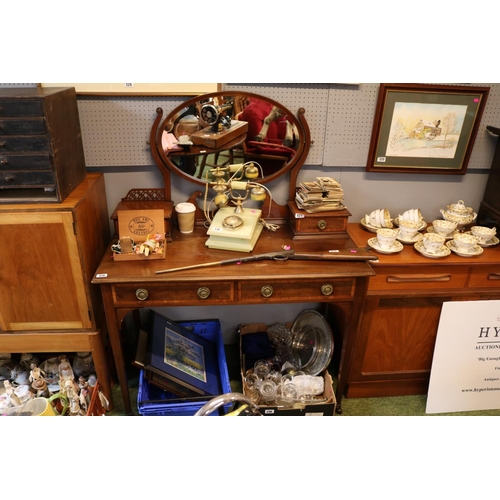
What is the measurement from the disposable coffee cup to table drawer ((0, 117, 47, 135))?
0.71 metres

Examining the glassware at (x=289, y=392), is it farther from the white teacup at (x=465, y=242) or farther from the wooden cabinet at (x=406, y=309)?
the white teacup at (x=465, y=242)

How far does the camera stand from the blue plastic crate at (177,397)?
2006 millimetres

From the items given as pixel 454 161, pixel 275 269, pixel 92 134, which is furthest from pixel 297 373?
pixel 92 134

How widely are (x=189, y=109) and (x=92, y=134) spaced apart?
0.52 metres

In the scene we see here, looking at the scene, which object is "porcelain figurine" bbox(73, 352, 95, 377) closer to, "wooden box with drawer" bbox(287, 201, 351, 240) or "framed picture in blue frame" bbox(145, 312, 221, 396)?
"framed picture in blue frame" bbox(145, 312, 221, 396)

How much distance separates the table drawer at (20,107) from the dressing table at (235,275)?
22.5 inches

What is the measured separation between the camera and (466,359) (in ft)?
7.39

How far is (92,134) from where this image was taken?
2096 millimetres

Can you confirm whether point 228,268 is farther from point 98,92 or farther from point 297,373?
point 98,92

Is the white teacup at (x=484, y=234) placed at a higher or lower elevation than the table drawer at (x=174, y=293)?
higher

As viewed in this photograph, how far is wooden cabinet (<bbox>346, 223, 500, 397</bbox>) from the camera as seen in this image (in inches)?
81.0

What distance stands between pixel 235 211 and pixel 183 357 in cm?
87

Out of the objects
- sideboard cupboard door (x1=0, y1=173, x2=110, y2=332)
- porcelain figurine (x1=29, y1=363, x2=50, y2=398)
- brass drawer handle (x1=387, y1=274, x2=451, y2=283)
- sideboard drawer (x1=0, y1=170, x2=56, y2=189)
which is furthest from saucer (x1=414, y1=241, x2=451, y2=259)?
porcelain figurine (x1=29, y1=363, x2=50, y2=398)

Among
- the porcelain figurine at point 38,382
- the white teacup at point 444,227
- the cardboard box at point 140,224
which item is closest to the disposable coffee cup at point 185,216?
the cardboard box at point 140,224
